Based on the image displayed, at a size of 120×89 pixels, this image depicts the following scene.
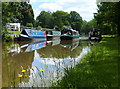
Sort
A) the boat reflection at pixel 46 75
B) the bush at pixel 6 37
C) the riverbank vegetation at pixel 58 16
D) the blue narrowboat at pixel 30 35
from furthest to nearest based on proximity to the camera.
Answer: the blue narrowboat at pixel 30 35
the bush at pixel 6 37
the riverbank vegetation at pixel 58 16
the boat reflection at pixel 46 75

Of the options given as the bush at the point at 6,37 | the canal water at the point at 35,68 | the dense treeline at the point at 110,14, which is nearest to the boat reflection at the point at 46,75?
the canal water at the point at 35,68

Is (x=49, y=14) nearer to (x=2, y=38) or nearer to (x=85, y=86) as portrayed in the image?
(x=2, y=38)

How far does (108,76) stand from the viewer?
11.5 ft

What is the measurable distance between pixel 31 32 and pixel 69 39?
560 centimetres

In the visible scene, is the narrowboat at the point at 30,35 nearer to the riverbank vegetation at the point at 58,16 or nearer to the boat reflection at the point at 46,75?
the riverbank vegetation at the point at 58,16

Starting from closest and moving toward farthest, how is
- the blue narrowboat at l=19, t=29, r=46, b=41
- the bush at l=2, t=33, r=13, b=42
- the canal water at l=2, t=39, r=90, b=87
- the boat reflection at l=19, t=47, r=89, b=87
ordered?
the boat reflection at l=19, t=47, r=89, b=87 < the canal water at l=2, t=39, r=90, b=87 < the bush at l=2, t=33, r=13, b=42 < the blue narrowboat at l=19, t=29, r=46, b=41

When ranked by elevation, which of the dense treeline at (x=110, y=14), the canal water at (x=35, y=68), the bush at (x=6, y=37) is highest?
the dense treeline at (x=110, y=14)

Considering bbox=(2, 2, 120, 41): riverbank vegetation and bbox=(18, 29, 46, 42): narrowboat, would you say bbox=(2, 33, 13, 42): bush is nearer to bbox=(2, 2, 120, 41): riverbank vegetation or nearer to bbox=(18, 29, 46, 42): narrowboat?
bbox=(2, 2, 120, 41): riverbank vegetation

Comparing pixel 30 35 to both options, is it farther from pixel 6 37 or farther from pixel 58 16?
pixel 58 16

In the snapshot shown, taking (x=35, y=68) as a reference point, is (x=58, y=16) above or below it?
above

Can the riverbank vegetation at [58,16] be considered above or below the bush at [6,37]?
above

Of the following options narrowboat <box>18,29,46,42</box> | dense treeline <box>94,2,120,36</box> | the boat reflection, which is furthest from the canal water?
narrowboat <box>18,29,46,42</box>

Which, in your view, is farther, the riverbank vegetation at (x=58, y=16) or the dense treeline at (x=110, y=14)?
the riverbank vegetation at (x=58, y=16)

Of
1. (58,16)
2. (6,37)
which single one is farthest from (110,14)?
(6,37)
